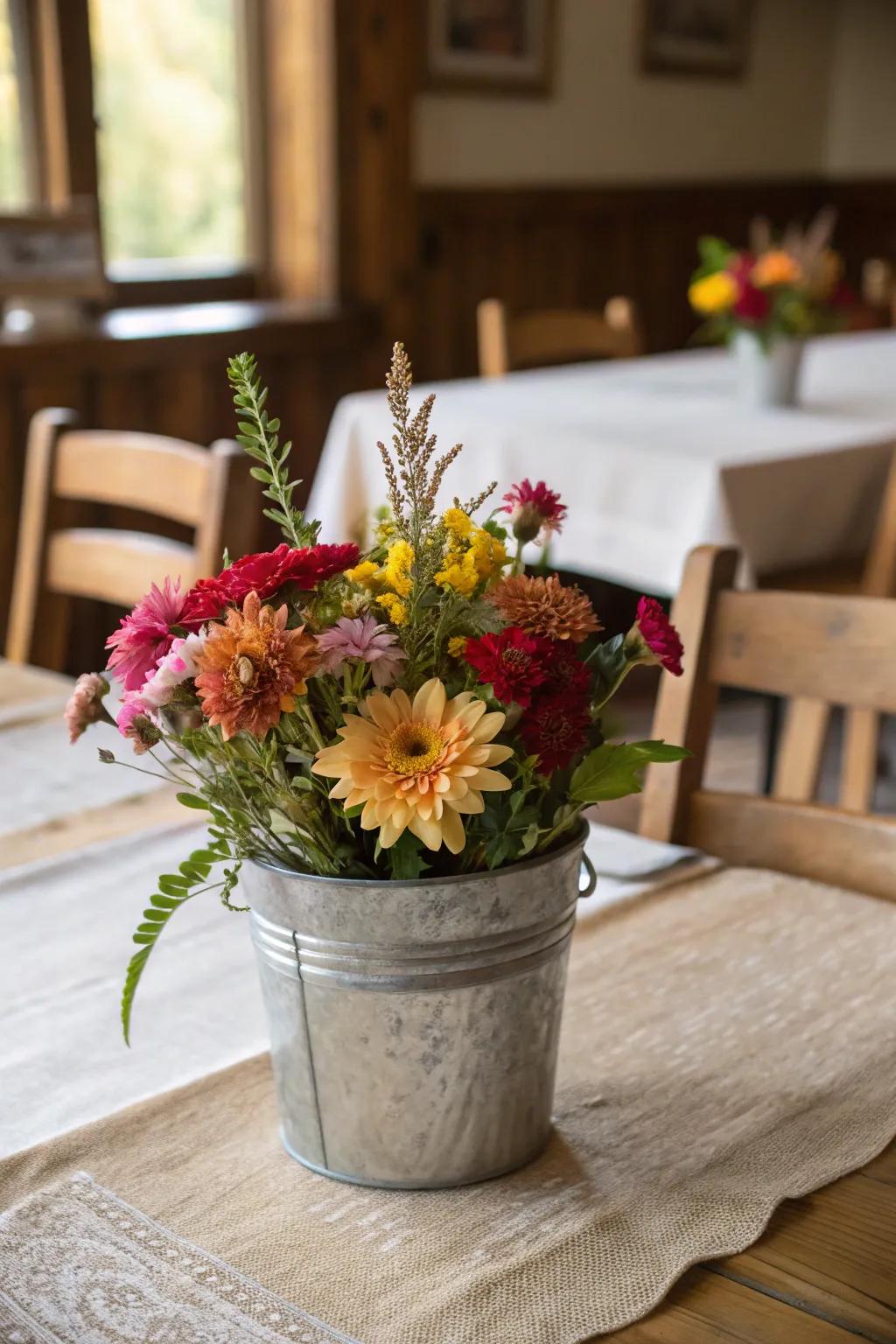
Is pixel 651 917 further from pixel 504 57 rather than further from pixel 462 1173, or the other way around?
pixel 504 57

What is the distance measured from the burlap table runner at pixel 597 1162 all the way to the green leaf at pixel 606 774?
0.19 meters

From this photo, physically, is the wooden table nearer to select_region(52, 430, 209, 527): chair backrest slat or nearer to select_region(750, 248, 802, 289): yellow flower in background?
select_region(52, 430, 209, 527): chair backrest slat

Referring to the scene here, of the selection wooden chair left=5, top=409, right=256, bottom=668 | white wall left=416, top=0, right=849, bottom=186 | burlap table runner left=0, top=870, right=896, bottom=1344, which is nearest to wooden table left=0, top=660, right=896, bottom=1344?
burlap table runner left=0, top=870, right=896, bottom=1344

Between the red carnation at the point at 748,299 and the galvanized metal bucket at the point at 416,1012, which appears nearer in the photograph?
the galvanized metal bucket at the point at 416,1012

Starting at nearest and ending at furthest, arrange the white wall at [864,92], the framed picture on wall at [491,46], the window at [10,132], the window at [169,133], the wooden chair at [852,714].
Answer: the wooden chair at [852,714], the window at [10,132], the window at [169,133], the framed picture on wall at [491,46], the white wall at [864,92]

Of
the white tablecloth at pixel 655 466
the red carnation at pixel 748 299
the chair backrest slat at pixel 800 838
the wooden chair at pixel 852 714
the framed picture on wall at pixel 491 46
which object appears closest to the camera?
the chair backrest slat at pixel 800 838

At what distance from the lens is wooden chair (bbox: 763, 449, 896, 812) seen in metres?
1.96

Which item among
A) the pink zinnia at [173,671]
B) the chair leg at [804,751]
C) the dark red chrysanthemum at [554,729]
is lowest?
the chair leg at [804,751]

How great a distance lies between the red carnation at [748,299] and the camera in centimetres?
267

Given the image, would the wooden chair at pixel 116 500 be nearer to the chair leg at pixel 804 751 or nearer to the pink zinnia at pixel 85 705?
the chair leg at pixel 804 751

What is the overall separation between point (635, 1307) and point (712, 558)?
65 cm

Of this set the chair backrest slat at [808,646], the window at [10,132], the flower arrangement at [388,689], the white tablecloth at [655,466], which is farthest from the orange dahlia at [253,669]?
the window at [10,132]

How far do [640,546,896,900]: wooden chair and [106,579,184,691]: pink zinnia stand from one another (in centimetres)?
58

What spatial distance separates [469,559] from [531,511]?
0.09m
